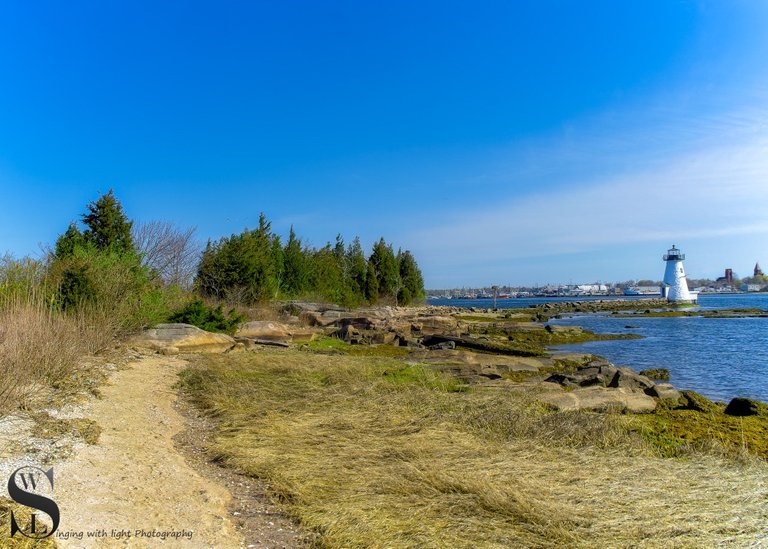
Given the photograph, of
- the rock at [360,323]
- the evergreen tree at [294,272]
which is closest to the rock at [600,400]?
the rock at [360,323]

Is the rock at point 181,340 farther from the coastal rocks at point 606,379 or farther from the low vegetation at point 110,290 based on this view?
the coastal rocks at point 606,379

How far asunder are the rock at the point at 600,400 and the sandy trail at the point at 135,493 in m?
6.63

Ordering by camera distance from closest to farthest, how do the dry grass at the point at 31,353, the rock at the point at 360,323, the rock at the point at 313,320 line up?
the dry grass at the point at 31,353 → the rock at the point at 360,323 → the rock at the point at 313,320

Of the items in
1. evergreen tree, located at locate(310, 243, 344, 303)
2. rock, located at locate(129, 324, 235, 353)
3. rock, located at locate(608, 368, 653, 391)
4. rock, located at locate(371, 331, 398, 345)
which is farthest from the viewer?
evergreen tree, located at locate(310, 243, 344, 303)

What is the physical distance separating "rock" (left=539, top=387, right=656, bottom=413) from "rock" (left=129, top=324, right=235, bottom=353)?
428 inches

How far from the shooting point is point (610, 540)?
4.14 m

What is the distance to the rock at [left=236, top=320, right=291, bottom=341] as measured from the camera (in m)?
22.7

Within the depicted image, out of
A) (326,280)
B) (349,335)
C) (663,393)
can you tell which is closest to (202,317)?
(349,335)

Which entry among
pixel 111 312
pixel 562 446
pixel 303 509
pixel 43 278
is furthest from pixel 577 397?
pixel 43 278

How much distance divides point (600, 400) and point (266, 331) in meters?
16.5

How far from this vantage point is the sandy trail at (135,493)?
4.09 meters

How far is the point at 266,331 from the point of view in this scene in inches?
924

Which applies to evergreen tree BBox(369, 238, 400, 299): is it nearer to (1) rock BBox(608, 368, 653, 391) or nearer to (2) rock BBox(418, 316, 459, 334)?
(2) rock BBox(418, 316, 459, 334)

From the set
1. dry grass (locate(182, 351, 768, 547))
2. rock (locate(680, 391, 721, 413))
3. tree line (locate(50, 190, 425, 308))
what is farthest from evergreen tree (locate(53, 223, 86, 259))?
rock (locate(680, 391, 721, 413))
